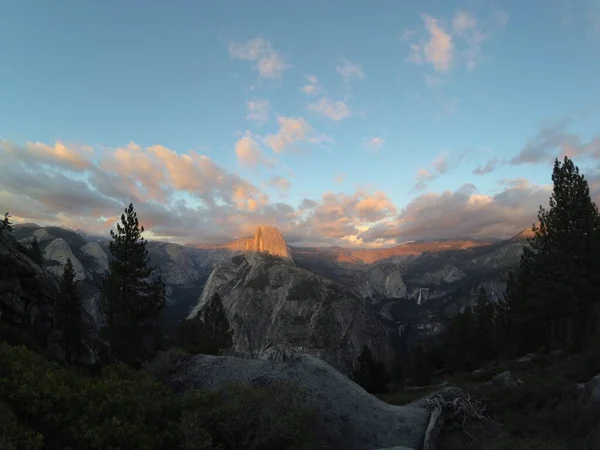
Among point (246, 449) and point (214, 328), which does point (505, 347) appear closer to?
point (214, 328)

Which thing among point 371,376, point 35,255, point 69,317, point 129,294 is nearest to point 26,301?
point 129,294

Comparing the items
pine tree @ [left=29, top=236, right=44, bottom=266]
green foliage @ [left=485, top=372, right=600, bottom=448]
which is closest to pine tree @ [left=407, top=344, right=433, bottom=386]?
green foliage @ [left=485, top=372, right=600, bottom=448]

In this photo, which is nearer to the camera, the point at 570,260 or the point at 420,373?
the point at 570,260

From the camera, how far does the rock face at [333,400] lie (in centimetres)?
1386

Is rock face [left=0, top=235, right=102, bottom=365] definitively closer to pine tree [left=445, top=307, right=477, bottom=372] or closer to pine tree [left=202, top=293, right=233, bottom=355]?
pine tree [left=202, top=293, right=233, bottom=355]

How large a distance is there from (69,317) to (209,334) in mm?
22254

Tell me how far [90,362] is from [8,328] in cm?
1715

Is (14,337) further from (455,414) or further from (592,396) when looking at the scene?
(592,396)

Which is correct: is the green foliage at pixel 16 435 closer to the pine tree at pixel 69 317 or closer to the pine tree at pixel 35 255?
the pine tree at pixel 69 317

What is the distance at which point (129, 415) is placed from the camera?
31.2 feet

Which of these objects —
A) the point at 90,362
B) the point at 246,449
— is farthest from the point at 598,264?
the point at 90,362

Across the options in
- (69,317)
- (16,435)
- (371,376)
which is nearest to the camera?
(16,435)

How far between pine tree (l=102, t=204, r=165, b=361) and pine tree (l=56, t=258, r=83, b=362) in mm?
5452

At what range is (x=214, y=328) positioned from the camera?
64.3 metres
